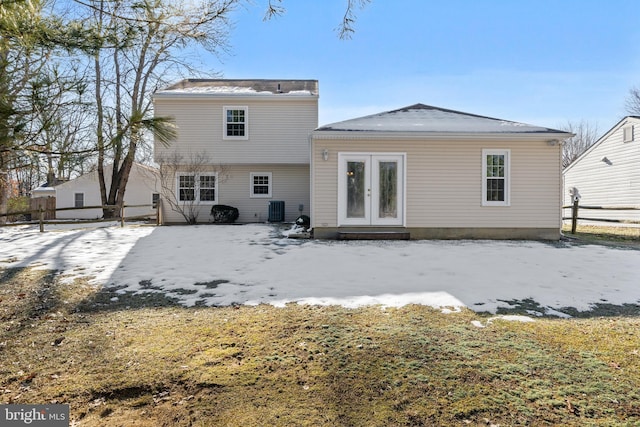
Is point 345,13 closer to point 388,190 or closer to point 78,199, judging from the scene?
point 388,190

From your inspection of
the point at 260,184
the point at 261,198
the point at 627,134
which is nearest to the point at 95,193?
the point at 260,184

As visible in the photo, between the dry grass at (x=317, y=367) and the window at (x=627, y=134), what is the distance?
1735cm

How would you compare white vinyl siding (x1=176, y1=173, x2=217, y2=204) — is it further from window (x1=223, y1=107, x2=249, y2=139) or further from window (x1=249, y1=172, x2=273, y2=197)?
window (x1=223, y1=107, x2=249, y2=139)

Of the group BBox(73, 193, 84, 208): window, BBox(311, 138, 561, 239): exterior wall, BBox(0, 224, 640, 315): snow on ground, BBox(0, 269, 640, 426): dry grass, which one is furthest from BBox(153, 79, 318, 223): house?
BBox(73, 193, 84, 208): window

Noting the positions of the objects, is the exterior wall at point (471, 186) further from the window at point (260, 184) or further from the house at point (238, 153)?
the window at point (260, 184)

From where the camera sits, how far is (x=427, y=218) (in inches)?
405

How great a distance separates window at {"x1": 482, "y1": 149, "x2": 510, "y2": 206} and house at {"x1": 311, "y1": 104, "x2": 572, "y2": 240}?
0.09 feet

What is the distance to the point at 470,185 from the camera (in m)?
10.3

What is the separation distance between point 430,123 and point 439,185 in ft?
6.86

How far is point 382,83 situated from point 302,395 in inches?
588

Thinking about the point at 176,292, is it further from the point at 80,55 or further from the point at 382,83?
the point at 382,83

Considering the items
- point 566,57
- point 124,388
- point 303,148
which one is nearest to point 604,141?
point 566,57

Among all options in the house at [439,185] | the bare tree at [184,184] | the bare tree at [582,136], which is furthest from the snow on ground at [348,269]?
the bare tree at [582,136]

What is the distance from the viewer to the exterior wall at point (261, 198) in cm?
1560
